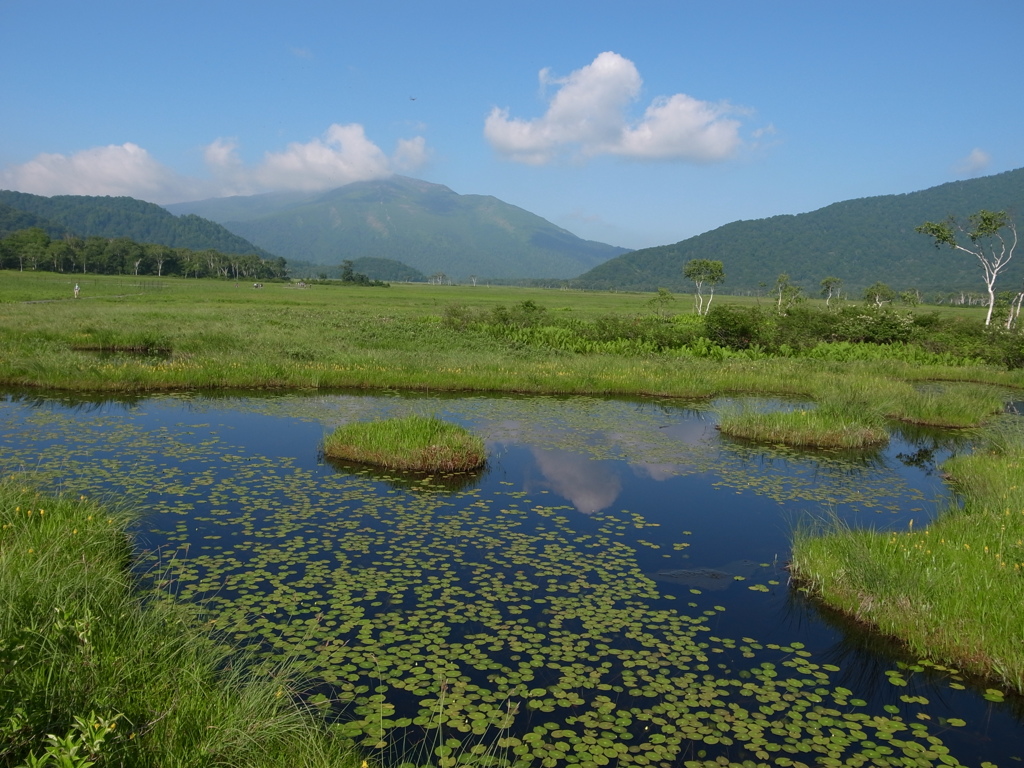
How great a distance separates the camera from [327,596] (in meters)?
7.41

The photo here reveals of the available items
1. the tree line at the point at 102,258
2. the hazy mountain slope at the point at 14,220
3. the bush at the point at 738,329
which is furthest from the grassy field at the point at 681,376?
the hazy mountain slope at the point at 14,220

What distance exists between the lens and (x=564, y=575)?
832 centimetres

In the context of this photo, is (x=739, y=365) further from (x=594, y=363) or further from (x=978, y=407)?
(x=978, y=407)

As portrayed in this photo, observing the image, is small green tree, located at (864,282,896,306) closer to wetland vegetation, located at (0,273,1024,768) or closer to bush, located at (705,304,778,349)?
bush, located at (705,304,778,349)

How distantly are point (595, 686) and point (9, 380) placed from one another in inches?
783

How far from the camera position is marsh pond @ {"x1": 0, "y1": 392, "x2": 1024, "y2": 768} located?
545cm

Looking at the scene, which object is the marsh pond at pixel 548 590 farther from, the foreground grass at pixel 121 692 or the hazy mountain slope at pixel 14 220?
the hazy mountain slope at pixel 14 220

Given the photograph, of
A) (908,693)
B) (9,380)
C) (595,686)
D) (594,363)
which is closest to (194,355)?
(9,380)

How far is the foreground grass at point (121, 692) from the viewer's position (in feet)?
12.1

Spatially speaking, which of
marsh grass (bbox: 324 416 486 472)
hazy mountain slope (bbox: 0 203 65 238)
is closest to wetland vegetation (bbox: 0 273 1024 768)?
marsh grass (bbox: 324 416 486 472)

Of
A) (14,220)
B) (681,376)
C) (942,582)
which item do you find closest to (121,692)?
(942,582)

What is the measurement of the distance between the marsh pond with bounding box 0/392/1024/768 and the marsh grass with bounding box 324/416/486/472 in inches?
14.0

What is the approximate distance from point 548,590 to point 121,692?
4464 millimetres

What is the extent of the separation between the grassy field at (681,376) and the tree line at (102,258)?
73551mm
